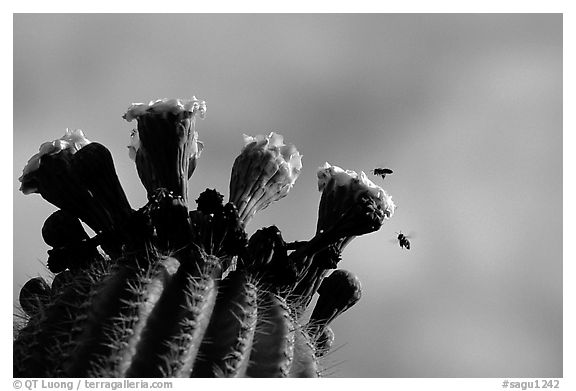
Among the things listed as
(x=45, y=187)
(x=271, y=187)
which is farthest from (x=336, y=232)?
(x=45, y=187)

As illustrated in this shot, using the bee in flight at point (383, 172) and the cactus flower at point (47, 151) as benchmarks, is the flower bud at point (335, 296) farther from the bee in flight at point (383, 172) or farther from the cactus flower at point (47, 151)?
the cactus flower at point (47, 151)

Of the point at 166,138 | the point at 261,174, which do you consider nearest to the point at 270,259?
the point at 261,174

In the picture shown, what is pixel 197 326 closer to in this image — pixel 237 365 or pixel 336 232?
pixel 237 365

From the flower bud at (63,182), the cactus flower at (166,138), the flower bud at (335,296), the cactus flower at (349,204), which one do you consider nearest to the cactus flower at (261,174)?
the cactus flower at (349,204)

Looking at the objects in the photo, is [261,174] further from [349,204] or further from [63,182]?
[63,182]

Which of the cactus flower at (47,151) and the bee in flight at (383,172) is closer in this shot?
the cactus flower at (47,151)

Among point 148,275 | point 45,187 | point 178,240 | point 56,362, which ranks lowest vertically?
point 56,362

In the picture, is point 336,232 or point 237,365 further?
point 336,232
